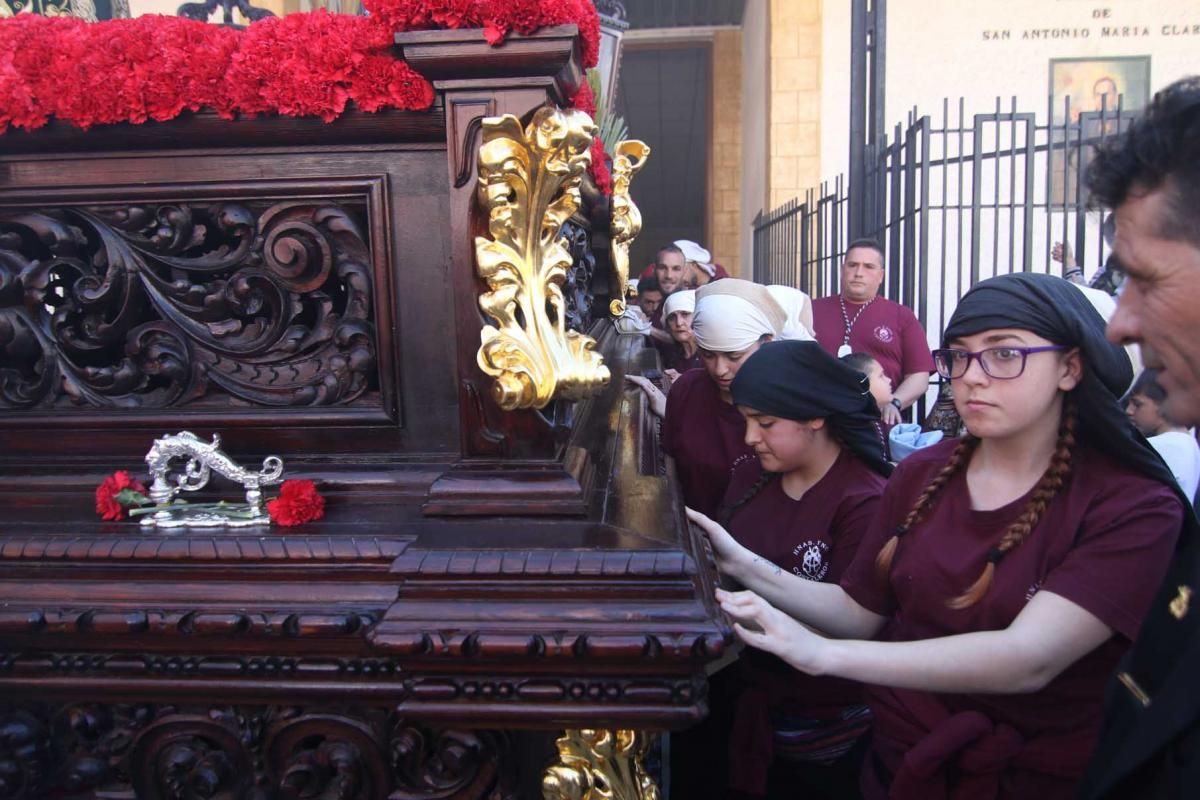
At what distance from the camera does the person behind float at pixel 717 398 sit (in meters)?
2.36

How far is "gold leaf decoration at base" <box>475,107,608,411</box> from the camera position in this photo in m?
1.10

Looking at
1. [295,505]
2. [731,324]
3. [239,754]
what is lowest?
[239,754]

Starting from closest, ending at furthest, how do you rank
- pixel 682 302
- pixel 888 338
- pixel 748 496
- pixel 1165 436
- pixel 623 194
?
pixel 748 496
pixel 1165 436
pixel 623 194
pixel 682 302
pixel 888 338

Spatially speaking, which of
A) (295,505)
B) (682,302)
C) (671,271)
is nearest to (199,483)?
(295,505)

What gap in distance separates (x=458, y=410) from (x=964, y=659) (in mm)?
770

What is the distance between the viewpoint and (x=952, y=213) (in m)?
8.23

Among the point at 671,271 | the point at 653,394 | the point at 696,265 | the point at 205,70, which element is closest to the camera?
the point at 205,70

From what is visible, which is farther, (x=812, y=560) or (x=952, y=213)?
(x=952, y=213)

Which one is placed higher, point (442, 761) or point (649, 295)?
point (649, 295)

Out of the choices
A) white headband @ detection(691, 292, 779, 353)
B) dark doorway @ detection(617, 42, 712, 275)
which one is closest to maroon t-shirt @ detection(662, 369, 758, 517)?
white headband @ detection(691, 292, 779, 353)

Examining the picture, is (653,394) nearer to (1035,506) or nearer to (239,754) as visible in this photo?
(1035,506)

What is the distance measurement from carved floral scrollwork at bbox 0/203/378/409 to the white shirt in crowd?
7.38 feet

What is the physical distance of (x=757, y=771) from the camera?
1.60 meters

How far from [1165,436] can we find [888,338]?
7.05ft
